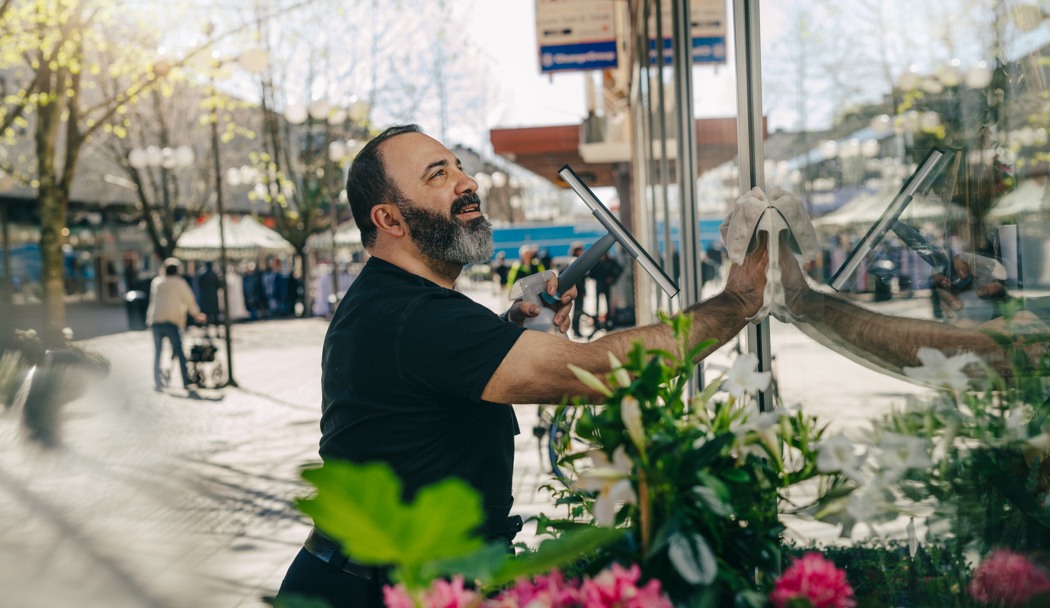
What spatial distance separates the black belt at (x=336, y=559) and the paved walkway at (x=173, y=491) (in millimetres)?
167

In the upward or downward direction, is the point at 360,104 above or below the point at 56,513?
above

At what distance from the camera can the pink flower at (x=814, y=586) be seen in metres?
1.06

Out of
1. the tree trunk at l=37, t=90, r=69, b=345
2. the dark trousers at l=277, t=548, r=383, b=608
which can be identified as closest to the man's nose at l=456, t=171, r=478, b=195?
the dark trousers at l=277, t=548, r=383, b=608

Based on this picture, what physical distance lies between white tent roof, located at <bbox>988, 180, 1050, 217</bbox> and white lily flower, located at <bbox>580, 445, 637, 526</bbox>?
0.76 metres

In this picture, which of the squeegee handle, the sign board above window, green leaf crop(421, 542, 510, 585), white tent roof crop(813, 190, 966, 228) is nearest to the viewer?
green leaf crop(421, 542, 510, 585)

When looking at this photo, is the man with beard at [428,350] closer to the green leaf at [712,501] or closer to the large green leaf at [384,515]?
the green leaf at [712,501]

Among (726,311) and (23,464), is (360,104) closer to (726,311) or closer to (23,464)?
(23,464)

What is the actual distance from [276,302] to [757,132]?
29964 mm

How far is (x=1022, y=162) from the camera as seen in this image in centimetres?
144

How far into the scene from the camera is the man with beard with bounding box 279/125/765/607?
1889mm

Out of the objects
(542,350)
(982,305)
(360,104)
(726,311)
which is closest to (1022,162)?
(982,305)

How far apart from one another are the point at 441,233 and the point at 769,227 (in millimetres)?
818

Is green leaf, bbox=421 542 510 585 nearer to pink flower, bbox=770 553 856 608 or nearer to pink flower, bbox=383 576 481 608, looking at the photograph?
pink flower, bbox=383 576 481 608

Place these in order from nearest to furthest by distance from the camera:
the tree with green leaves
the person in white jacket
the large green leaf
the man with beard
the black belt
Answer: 1. the large green leaf
2. the man with beard
3. the black belt
4. the tree with green leaves
5. the person in white jacket
